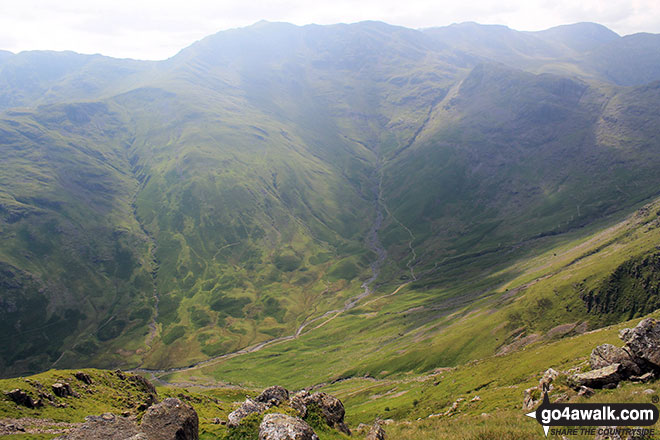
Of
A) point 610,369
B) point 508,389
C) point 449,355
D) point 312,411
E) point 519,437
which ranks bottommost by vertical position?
point 449,355

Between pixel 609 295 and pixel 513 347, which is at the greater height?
pixel 609 295

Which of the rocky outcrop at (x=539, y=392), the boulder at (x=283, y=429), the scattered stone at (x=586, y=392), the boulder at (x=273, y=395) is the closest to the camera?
the boulder at (x=283, y=429)

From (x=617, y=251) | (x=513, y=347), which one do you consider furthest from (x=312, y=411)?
(x=617, y=251)

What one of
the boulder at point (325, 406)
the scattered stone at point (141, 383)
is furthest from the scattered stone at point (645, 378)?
the scattered stone at point (141, 383)

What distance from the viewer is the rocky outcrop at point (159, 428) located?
28.7 metres

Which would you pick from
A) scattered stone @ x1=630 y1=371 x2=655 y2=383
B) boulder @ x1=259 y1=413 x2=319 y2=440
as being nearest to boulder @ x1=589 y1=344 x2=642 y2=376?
scattered stone @ x1=630 y1=371 x2=655 y2=383

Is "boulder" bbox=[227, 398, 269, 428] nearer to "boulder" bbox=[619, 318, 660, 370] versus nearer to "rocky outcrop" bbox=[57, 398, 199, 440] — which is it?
"rocky outcrop" bbox=[57, 398, 199, 440]

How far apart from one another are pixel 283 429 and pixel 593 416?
20.1m

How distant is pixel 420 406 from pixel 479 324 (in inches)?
4003

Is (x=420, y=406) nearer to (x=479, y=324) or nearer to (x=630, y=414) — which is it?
(x=630, y=414)

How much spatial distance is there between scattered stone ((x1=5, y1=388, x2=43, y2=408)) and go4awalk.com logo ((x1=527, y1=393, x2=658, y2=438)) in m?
63.2

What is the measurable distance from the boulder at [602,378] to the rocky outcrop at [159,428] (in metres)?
35.8

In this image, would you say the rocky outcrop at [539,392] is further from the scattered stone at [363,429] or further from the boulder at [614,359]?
the scattered stone at [363,429]

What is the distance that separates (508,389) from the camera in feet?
201
